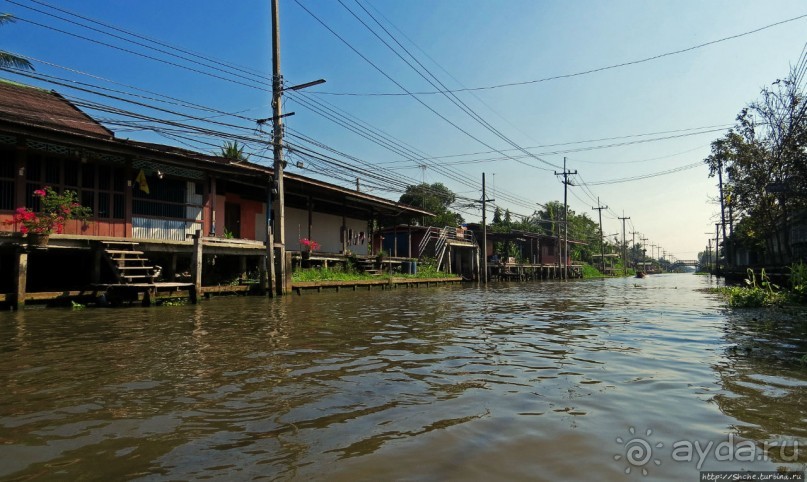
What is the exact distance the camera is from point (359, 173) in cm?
2052

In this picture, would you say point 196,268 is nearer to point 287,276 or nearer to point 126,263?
point 126,263

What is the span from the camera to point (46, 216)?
11641mm

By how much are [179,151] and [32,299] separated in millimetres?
6990

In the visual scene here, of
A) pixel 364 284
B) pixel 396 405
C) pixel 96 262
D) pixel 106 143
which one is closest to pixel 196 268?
pixel 96 262

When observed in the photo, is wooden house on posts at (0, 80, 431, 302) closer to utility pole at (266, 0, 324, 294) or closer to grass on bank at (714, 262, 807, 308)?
utility pole at (266, 0, 324, 294)

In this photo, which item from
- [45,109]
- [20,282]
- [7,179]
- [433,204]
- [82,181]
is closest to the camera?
[20,282]

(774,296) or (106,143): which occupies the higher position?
(106,143)

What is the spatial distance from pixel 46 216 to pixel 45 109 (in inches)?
284

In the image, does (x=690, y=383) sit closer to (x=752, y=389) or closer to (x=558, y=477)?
(x=752, y=389)

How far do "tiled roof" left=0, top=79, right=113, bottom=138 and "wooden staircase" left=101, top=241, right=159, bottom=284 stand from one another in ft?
12.3

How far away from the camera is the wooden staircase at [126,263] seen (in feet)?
40.5

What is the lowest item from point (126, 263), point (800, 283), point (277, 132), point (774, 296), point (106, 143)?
point (774, 296)

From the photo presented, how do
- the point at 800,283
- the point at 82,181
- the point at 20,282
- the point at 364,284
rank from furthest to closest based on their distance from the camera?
the point at 364,284, the point at 82,181, the point at 800,283, the point at 20,282

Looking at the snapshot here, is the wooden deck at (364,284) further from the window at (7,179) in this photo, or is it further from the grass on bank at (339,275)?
the window at (7,179)
